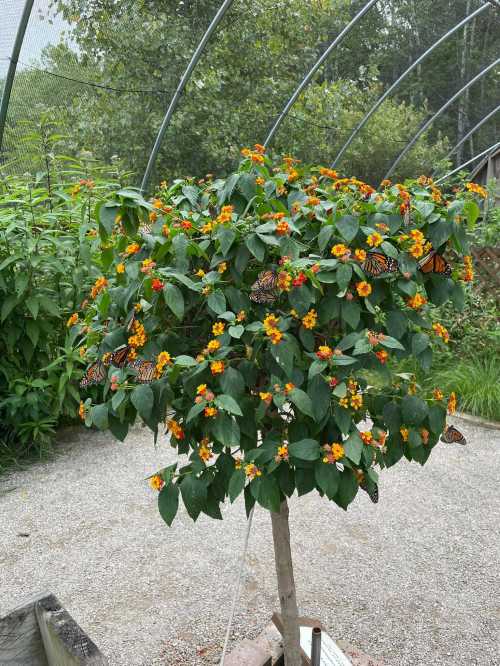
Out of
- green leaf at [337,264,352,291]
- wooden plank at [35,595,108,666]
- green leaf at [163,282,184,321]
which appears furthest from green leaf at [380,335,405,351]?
wooden plank at [35,595,108,666]

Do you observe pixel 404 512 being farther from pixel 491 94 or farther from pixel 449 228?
pixel 491 94

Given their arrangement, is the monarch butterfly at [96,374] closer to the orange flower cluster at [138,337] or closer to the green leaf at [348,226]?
the orange flower cluster at [138,337]

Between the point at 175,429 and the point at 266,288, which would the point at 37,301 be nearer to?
the point at 175,429

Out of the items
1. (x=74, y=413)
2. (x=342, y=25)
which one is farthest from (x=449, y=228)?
(x=342, y=25)

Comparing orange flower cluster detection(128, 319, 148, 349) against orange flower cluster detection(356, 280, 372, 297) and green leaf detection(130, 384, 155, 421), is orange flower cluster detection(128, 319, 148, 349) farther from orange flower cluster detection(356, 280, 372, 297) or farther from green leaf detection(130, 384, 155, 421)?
orange flower cluster detection(356, 280, 372, 297)

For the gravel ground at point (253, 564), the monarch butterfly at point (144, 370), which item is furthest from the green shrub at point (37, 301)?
the monarch butterfly at point (144, 370)

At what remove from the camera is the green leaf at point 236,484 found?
2.95 ft

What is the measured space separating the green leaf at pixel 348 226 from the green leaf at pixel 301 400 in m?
0.28

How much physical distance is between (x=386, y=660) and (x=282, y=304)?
1.25m

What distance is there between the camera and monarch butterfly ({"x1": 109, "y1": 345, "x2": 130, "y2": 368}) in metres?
0.98

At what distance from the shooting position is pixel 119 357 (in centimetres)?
Answer: 98

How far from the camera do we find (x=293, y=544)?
2.25 metres

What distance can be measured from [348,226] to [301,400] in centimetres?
32

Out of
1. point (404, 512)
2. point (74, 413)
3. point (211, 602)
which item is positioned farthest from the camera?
point (74, 413)
